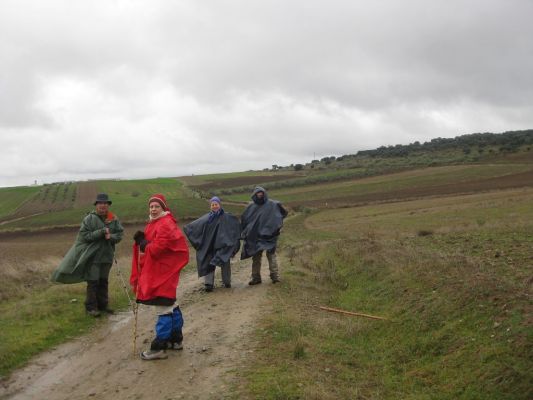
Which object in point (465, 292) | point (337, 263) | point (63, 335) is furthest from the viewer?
point (337, 263)

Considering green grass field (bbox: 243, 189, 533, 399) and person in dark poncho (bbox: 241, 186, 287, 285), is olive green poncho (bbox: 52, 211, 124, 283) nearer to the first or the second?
person in dark poncho (bbox: 241, 186, 287, 285)

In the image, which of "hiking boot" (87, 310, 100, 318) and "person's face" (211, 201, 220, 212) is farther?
"person's face" (211, 201, 220, 212)

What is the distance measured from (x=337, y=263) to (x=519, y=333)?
8737mm

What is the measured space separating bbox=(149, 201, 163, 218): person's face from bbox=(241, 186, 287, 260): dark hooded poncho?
4.73 m

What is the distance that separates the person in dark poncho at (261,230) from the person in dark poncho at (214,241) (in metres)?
0.30

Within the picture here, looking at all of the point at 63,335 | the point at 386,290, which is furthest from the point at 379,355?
the point at 63,335

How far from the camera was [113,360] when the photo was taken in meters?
7.10

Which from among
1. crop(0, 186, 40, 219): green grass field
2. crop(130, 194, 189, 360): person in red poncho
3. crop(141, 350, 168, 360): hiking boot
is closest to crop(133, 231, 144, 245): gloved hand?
crop(130, 194, 189, 360): person in red poncho

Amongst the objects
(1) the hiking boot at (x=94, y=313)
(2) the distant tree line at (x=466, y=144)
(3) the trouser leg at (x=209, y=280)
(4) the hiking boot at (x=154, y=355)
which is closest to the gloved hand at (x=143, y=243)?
(4) the hiking boot at (x=154, y=355)

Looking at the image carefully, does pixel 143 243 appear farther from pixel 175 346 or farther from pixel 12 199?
pixel 12 199

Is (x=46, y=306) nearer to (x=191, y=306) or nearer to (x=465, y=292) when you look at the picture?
(x=191, y=306)

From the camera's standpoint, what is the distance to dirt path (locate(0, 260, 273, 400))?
5891 mm

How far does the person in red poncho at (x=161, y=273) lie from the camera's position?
22.7 ft

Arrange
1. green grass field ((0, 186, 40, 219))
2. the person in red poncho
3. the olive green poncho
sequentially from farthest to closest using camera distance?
green grass field ((0, 186, 40, 219)) < the olive green poncho < the person in red poncho
